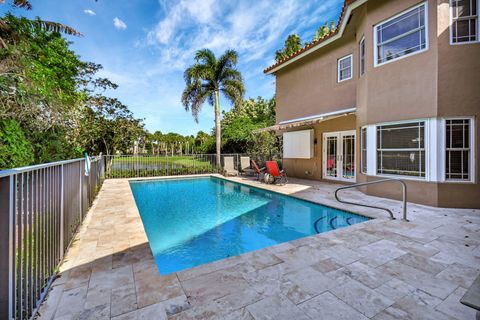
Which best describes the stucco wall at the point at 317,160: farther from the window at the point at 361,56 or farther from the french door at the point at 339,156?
the window at the point at 361,56

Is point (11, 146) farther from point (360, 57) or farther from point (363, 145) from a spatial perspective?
point (360, 57)

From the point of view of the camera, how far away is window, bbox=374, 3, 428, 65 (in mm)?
8773

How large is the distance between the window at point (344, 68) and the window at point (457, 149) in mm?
6535

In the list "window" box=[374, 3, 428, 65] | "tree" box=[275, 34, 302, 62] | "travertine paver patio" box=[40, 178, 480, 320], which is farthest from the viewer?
"tree" box=[275, 34, 302, 62]

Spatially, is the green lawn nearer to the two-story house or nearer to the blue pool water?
the blue pool water

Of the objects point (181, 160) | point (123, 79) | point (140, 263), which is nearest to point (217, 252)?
point (140, 263)

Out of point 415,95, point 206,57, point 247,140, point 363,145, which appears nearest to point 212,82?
point 206,57

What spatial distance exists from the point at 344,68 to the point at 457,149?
784cm

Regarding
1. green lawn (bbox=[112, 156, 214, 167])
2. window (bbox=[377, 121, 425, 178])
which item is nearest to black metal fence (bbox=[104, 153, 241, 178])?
green lawn (bbox=[112, 156, 214, 167])

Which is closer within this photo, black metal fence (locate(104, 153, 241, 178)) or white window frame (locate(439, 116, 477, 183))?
white window frame (locate(439, 116, 477, 183))

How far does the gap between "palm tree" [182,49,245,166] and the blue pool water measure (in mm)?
9837

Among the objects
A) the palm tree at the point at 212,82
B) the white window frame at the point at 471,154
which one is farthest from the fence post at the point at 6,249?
the palm tree at the point at 212,82

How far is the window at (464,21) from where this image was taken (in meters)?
8.11

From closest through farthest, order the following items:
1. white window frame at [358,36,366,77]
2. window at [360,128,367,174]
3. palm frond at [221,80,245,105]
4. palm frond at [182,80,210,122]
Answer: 1. window at [360,128,367,174]
2. white window frame at [358,36,366,77]
3. palm frond at [182,80,210,122]
4. palm frond at [221,80,245,105]
